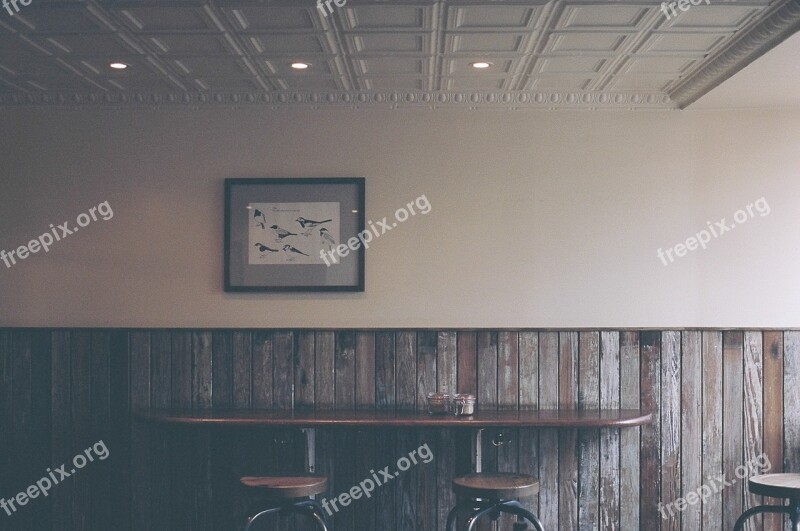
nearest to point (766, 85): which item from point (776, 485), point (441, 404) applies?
point (776, 485)

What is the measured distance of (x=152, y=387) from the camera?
15.1 feet

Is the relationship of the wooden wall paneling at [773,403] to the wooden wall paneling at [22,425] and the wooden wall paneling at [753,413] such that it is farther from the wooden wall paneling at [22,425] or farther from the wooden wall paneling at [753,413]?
the wooden wall paneling at [22,425]

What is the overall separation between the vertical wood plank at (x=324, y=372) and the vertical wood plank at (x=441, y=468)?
0.56m

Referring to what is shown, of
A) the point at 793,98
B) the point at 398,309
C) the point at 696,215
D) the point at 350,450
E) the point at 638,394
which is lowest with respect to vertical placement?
the point at 350,450

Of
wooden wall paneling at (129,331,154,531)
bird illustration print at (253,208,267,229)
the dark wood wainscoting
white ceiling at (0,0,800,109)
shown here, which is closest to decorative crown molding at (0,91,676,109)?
white ceiling at (0,0,800,109)

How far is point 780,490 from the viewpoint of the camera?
3.86m

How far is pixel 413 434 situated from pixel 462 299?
0.79m

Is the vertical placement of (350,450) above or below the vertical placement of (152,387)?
below

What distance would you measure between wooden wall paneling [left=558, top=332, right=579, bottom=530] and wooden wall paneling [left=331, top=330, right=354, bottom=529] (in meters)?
1.11

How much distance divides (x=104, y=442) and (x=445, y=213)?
2.29 metres

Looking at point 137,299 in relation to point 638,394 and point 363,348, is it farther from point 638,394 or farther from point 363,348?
point 638,394

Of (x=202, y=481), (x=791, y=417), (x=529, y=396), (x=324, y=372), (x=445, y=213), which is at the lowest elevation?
(x=202, y=481)

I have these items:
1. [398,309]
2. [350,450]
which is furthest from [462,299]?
[350,450]

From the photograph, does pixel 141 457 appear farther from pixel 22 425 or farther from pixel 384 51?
pixel 384 51
